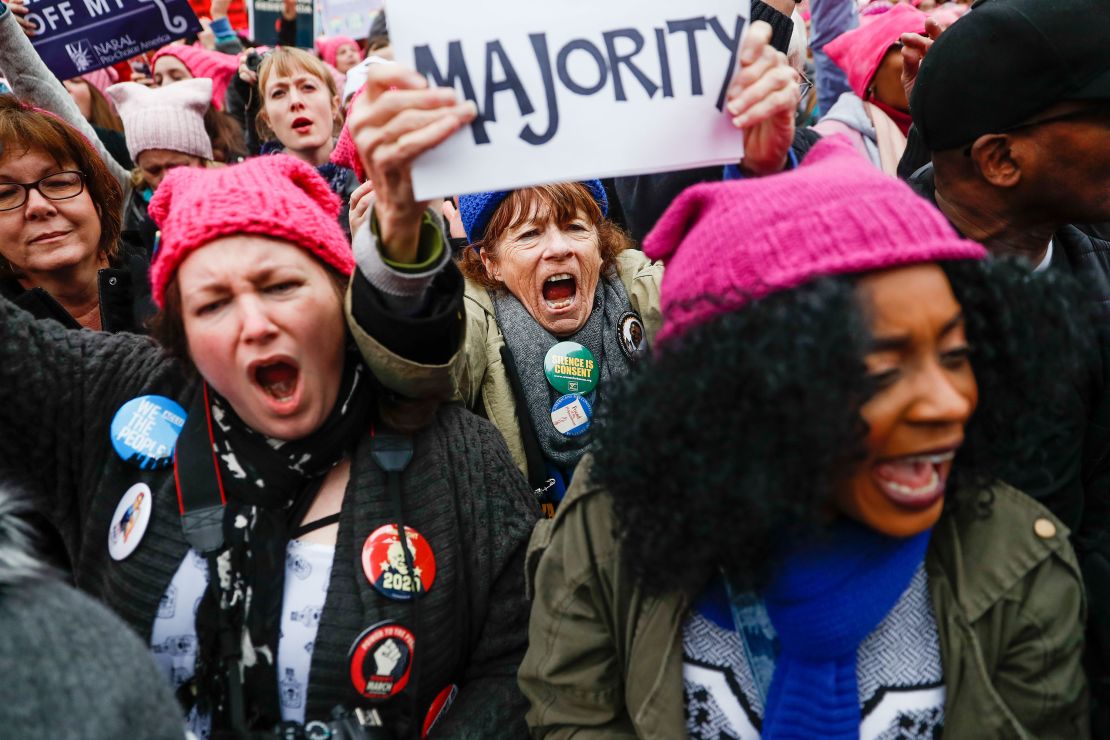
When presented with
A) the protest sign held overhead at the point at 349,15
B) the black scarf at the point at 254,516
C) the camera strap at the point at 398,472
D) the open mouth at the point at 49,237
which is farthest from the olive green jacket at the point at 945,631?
the protest sign held overhead at the point at 349,15

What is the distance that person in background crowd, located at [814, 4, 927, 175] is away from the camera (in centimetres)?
360

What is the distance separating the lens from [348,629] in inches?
70.4

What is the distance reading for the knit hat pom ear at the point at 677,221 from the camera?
156 centimetres

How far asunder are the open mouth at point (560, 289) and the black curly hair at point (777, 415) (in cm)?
129

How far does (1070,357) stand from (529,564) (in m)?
1.04

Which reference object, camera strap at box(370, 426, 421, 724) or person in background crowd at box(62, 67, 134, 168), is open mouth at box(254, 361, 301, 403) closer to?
camera strap at box(370, 426, 421, 724)

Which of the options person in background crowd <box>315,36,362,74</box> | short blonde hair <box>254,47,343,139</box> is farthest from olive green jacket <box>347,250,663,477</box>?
person in background crowd <box>315,36,362,74</box>

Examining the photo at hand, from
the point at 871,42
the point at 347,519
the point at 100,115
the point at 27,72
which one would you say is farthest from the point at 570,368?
the point at 100,115

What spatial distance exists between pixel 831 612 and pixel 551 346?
4.86ft

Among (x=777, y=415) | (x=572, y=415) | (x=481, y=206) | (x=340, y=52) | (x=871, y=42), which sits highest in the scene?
(x=777, y=415)

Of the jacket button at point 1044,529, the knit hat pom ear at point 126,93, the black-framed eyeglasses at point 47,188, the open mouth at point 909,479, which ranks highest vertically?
the black-framed eyeglasses at point 47,188

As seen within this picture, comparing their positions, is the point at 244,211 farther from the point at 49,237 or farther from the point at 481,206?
the point at 49,237

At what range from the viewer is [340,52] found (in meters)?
7.75

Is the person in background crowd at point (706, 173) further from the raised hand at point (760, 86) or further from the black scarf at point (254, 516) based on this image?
the black scarf at point (254, 516)
